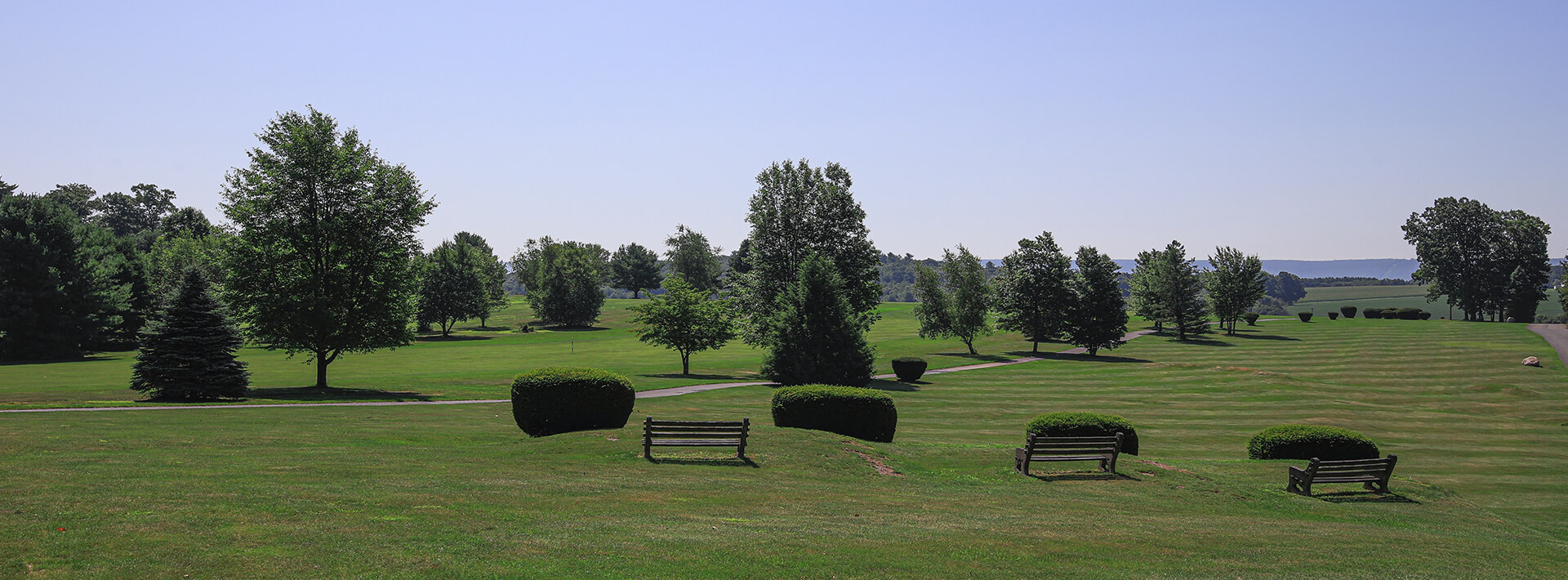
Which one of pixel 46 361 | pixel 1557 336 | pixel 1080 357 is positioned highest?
pixel 46 361

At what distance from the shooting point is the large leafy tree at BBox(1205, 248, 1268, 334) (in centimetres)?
9325

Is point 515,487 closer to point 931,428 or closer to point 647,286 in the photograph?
point 931,428

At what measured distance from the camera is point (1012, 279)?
3036 inches

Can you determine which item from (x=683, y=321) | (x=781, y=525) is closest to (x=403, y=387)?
(x=683, y=321)

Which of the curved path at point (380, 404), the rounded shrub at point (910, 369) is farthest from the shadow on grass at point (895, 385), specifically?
the curved path at point (380, 404)

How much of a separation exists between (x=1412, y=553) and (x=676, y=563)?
462 inches

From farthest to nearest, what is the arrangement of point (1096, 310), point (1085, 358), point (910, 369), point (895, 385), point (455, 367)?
point (1096, 310) < point (1085, 358) < point (455, 367) < point (910, 369) < point (895, 385)

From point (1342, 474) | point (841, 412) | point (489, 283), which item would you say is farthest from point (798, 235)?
point (489, 283)

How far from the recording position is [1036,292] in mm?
75625

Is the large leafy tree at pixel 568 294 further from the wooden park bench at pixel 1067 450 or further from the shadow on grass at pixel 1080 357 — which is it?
the wooden park bench at pixel 1067 450

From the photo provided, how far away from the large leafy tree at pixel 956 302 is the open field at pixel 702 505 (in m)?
39.3

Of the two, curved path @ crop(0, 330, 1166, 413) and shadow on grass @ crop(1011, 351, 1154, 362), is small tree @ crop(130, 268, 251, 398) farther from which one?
shadow on grass @ crop(1011, 351, 1154, 362)

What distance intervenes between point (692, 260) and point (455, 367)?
3455 inches

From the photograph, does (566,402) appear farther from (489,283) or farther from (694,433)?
(489,283)
